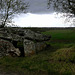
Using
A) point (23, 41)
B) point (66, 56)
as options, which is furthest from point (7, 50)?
point (66, 56)

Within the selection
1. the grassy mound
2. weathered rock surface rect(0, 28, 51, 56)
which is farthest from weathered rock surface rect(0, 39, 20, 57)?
the grassy mound

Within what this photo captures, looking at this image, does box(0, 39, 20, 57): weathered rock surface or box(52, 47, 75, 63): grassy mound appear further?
box(0, 39, 20, 57): weathered rock surface

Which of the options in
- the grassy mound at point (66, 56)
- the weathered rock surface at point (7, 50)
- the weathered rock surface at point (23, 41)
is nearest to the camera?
the grassy mound at point (66, 56)

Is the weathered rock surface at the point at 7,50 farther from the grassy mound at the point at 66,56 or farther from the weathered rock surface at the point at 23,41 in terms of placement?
the grassy mound at the point at 66,56

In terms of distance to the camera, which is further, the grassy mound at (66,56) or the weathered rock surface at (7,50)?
the weathered rock surface at (7,50)

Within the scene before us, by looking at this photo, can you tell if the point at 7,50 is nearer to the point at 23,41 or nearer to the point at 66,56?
the point at 23,41

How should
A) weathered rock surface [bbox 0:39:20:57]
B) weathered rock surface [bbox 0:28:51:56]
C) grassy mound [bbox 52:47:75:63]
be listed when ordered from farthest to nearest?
weathered rock surface [bbox 0:28:51:56] → weathered rock surface [bbox 0:39:20:57] → grassy mound [bbox 52:47:75:63]

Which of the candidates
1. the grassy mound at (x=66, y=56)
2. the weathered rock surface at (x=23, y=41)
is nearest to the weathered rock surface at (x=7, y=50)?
the weathered rock surface at (x=23, y=41)

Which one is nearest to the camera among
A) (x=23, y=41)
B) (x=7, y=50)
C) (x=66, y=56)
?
(x=66, y=56)

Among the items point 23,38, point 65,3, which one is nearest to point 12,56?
point 23,38

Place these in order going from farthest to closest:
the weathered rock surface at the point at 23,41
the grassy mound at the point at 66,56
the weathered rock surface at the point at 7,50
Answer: the weathered rock surface at the point at 23,41, the weathered rock surface at the point at 7,50, the grassy mound at the point at 66,56

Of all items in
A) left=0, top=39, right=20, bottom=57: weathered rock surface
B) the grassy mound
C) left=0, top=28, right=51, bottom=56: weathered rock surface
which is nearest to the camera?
the grassy mound

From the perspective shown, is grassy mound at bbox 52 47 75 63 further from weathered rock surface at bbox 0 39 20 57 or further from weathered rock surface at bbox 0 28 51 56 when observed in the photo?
weathered rock surface at bbox 0 39 20 57

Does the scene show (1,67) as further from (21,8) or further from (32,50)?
(21,8)
